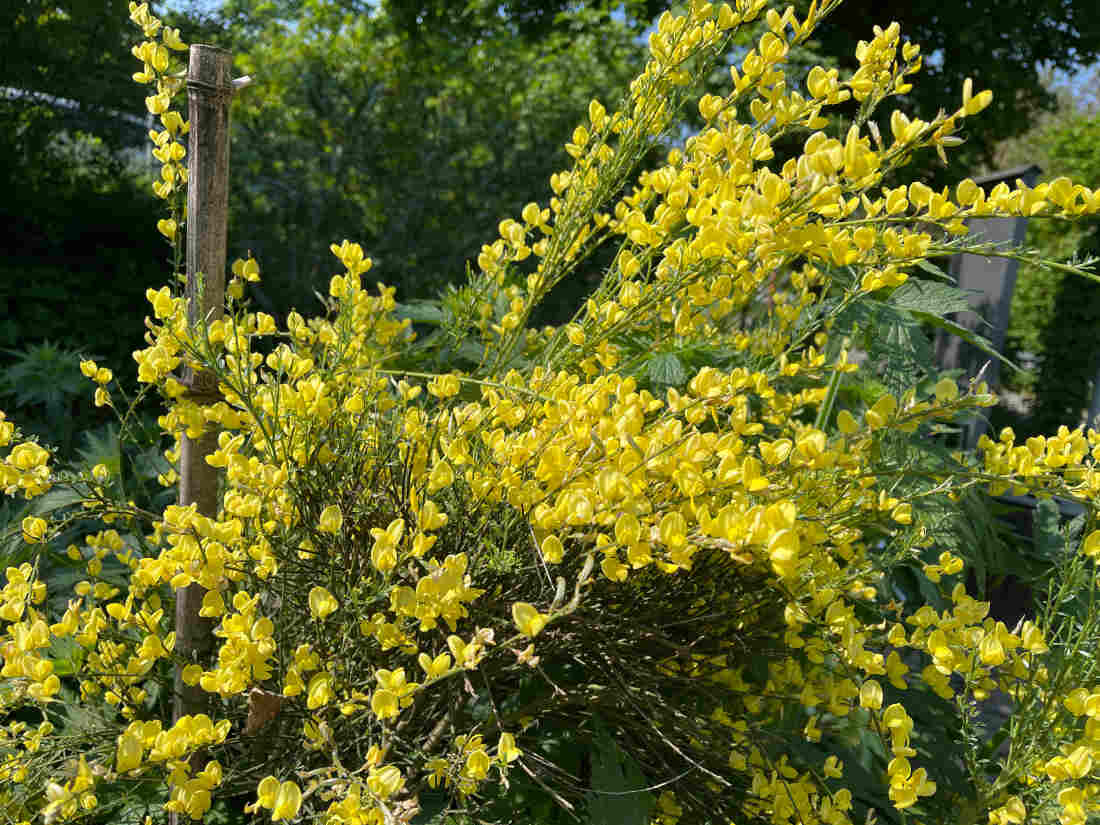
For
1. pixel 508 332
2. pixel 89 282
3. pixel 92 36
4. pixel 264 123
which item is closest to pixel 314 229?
pixel 264 123

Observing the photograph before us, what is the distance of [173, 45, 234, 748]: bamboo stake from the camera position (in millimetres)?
1052

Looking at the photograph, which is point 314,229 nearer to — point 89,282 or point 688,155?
point 89,282

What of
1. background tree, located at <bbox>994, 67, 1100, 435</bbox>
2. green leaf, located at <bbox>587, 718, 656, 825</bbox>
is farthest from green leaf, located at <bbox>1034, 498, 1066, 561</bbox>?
background tree, located at <bbox>994, 67, 1100, 435</bbox>

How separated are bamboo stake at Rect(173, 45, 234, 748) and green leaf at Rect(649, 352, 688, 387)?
0.67 meters

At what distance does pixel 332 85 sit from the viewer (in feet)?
21.1

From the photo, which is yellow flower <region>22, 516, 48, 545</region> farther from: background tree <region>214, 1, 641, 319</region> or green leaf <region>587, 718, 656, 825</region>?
background tree <region>214, 1, 641, 319</region>

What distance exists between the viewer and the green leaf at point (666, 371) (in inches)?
51.7

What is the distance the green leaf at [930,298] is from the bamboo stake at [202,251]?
1.14 m

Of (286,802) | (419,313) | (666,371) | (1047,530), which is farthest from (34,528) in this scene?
(1047,530)

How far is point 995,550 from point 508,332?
100 centimetres

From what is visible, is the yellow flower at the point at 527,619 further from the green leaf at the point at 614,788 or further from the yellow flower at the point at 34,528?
the yellow flower at the point at 34,528

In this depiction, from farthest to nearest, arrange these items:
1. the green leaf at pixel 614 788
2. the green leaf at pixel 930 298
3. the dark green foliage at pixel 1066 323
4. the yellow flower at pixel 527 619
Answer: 1. the dark green foliage at pixel 1066 323
2. the green leaf at pixel 930 298
3. the green leaf at pixel 614 788
4. the yellow flower at pixel 527 619

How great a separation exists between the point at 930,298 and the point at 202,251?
1.23 m

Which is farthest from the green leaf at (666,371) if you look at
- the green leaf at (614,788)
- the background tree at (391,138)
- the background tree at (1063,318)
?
the background tree at (1063,318)
